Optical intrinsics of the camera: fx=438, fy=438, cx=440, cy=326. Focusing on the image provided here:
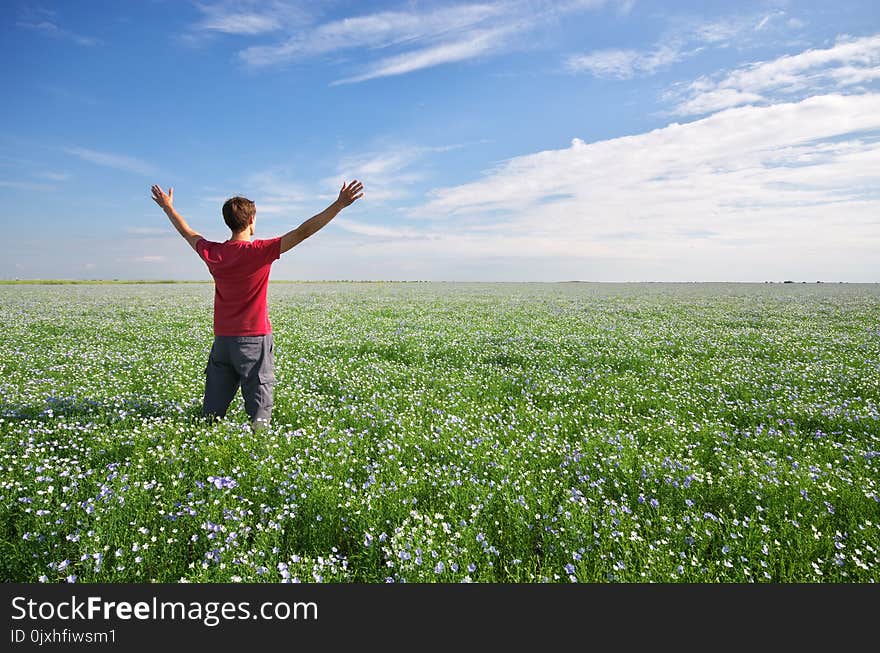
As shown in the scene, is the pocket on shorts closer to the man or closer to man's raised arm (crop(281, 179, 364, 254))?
the man

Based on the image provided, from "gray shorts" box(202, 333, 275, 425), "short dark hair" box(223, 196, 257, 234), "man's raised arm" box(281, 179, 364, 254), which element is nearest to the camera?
"man's raised arm" box(281, 179, 364, 254)

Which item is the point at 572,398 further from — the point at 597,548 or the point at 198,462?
the point at 198,462

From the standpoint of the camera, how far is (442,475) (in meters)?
5.34

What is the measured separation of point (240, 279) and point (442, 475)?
3629 millimetres

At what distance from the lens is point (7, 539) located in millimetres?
3936

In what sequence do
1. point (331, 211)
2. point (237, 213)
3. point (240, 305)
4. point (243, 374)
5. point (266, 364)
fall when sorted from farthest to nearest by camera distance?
point (266, 364), point (243, 374), point (240, 305), point (237, 213), point (331, 211)

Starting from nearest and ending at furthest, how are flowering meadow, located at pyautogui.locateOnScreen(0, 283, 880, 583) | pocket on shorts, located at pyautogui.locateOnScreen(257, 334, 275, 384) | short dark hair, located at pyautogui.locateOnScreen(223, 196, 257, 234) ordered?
flowering meadow, located at pyautogui.locateOnScreen(0, 283, 880, 583) < short dark hair, located at pyautogui.locateOnScreen(223, 196, 257, 234) < pocket on shorts, located at pyautogui.locateOnScreen(257, 334, 275, 384)

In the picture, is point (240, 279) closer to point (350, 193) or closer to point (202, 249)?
point (202, 249)

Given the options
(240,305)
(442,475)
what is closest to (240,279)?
(240,305)

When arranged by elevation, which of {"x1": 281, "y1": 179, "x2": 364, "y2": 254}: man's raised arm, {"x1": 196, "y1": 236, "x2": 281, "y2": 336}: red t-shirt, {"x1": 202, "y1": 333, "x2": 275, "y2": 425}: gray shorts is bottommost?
{"x1": 202, "y1": 333, "x2": 275, "y2": 425}: gray shorts

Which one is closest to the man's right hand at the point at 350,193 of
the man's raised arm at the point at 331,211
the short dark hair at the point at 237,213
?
the man's raised arm at the point at 331,211

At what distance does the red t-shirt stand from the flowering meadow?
1.52m

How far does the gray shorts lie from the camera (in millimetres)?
→ 6012

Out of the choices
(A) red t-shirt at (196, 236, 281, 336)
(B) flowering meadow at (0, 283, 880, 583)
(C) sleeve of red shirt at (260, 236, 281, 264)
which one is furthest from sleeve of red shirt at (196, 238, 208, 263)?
(B) flowering meadow at (0, 283, 880, 583)
